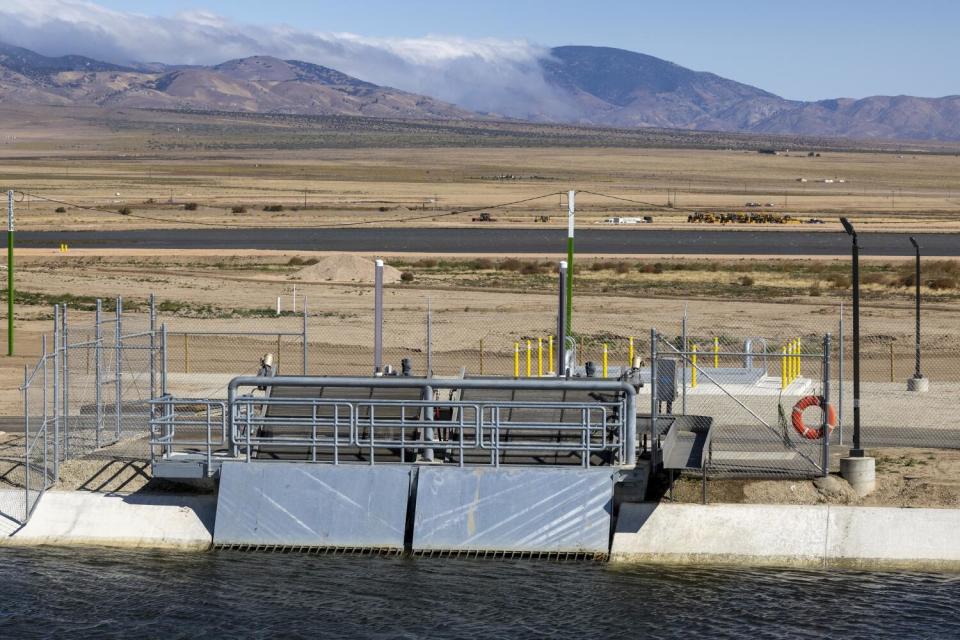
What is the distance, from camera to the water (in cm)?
1694

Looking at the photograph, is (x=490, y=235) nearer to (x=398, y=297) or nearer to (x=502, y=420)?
(x=398, y=297)

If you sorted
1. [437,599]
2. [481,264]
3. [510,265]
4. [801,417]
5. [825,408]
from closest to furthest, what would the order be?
[437,599]
[825,408]
[801,417]
[510,265]
[481,264]

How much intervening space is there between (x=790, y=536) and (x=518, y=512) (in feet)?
12.6

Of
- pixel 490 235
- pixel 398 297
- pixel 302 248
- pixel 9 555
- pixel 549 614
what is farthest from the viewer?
pixel 490 235

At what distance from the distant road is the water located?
2093 inches

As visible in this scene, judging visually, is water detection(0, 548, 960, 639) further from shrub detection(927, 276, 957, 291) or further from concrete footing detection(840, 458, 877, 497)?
shrub detection(927, 276, 957, 291)

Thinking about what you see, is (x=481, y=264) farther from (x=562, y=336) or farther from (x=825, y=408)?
(x=825, y=408)

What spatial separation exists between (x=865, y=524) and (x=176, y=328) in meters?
26.4

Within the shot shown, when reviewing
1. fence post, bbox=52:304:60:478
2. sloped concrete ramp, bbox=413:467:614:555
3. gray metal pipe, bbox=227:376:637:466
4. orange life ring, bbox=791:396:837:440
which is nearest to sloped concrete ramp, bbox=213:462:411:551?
sloped concrete ramp, bbox=413:467:614:555

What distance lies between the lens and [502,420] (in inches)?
829

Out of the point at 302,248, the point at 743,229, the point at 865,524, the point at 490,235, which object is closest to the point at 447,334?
the point at 865,524

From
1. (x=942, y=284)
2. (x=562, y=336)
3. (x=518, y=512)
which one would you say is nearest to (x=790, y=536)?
(x=518, y=512)

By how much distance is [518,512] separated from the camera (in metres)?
19.6

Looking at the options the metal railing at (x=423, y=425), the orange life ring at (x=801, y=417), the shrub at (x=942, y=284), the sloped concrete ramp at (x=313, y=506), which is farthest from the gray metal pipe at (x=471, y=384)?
the shrub at (x=942, y=284)
